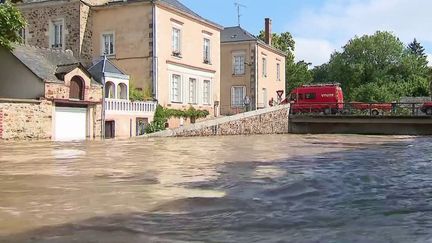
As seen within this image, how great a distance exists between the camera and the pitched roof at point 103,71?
2814 centimetres

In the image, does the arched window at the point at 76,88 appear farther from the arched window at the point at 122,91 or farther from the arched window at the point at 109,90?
the arched window at the point at 122,91

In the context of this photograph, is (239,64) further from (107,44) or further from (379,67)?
(379,67)

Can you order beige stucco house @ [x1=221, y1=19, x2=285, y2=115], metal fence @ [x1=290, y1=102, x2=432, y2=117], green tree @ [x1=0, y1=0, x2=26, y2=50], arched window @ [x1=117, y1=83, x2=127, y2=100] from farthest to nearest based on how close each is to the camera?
beige stucco house @ [x1=221, y1=19, x2=285, y2=115] < metal fence @ [x1=290, y1=102, x2=432, y2=117] < arched window @ [x1=117, y1=83, x2=127, y2=100] < green tree @ [x1=0, y1=0, x2=26, y2=50]

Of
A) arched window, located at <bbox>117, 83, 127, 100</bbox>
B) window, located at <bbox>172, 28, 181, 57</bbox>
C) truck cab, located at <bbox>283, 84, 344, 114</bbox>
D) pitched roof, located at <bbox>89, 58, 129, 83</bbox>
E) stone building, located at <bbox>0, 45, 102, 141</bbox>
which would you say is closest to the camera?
stone building, located at <bbox>0, 45, 102, 141</bbox>

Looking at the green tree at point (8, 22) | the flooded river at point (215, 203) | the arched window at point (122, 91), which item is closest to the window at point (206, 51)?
the arched window at point (122, 91)

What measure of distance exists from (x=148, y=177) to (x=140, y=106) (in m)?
20.0

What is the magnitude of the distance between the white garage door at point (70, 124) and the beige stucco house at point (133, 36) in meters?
5.45

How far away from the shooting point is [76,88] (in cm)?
2647

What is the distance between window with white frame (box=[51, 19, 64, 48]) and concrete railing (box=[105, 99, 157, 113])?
289 inches

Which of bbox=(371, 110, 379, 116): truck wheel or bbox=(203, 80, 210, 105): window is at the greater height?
bbox=(203, 80, 210, 105): window

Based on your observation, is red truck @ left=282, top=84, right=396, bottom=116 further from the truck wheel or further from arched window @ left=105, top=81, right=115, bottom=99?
arched window @ left=105, top=81, right=115, bottom=99

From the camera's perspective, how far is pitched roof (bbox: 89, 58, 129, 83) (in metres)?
28.1

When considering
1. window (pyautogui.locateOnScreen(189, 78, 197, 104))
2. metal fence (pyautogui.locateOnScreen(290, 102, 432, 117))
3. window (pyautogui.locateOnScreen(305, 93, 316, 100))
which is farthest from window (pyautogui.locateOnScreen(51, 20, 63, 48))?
window (pyautogui.locateOnScreen(305, 93, 316, 100))

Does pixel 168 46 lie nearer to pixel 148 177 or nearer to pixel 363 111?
pixel 363 111
